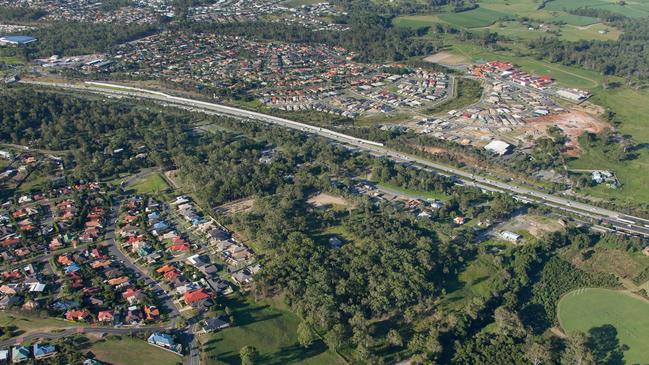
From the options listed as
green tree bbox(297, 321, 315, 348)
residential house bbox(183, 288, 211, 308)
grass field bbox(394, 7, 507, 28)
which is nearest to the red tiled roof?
residential house bbox(183, 288, 211, 308)

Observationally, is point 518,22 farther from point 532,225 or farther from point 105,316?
point 105,316

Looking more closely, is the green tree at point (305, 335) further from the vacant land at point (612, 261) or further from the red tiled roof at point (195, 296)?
the vacant land at point (612, 261)

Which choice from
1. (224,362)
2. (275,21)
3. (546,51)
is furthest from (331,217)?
(275,21)

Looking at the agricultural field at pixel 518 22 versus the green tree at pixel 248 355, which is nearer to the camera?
the green tree at pixel 248 355

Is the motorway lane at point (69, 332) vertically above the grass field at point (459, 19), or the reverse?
the grass field at point (459, 19)

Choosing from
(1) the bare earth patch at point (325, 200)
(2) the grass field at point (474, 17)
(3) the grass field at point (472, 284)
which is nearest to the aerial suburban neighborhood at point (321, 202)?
(3) the grass field at point (472, 284)

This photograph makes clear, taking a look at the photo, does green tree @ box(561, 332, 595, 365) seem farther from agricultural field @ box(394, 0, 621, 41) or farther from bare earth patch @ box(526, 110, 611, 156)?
agricultural field @ box(394, 0, 621, 41)

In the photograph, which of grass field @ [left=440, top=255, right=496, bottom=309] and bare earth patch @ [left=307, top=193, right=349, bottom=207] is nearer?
grass field @ [left=440, top=255, right=496, bottom=309]
